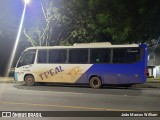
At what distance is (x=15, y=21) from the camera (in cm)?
3678

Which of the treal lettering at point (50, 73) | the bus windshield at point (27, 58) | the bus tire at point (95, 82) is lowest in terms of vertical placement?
the bus tire at point (95, 82)

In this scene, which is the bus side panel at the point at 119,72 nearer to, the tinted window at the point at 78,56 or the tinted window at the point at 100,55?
the tinted window at the point at 100,55

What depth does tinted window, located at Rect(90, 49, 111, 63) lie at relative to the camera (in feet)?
75.6

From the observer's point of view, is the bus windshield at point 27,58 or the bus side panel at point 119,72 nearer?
the bus side panel at point 119,72

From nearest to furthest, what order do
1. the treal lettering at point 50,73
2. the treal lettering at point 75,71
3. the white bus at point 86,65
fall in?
the white bus at point 86,65
the treal lettering at point 75,71
the treal lettering at point 50,73

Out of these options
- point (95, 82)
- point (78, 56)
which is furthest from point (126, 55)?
point (78, 56)

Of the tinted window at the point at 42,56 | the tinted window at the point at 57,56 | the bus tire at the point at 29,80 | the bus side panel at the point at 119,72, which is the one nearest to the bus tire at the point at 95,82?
the bus side panel at the point at 119,72

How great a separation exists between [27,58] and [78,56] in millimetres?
3661

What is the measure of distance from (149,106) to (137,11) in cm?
687

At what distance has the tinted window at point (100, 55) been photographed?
23047 mm

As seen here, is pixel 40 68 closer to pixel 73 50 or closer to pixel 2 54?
pixel 73 50

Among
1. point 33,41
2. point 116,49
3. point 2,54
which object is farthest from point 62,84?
point 2,54

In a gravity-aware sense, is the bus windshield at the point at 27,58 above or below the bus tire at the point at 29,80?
above

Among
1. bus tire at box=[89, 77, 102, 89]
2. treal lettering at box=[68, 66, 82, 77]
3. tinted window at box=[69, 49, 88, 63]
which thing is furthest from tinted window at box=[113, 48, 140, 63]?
treal lettering at box=[68, 66, 82, 77]
